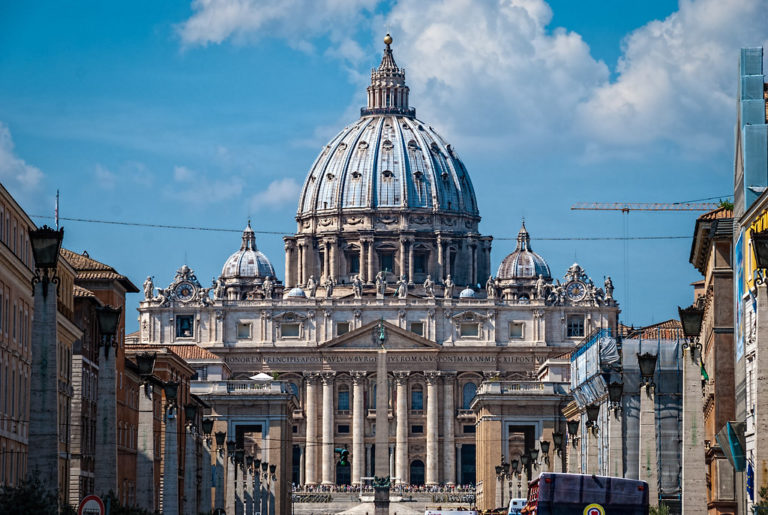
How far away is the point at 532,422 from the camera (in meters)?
152

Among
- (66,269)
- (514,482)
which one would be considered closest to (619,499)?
(66,269)

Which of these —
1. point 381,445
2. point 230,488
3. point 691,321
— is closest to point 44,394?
point 691,321

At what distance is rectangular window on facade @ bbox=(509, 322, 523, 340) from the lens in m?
196

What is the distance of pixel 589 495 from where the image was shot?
48781 millimetres

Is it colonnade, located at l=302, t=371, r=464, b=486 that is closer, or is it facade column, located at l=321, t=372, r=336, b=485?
facade column, located at l=321, t=372, r=336, b=485

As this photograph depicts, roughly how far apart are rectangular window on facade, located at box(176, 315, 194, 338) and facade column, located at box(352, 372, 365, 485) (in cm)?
1626

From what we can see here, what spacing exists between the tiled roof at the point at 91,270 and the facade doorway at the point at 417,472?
119549 millimetres

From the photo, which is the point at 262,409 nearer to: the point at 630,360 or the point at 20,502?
the point at 630,360

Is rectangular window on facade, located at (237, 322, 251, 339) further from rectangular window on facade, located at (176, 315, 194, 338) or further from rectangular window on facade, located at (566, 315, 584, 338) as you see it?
rectangular window on facade, located at (566, 315, 584, 338)

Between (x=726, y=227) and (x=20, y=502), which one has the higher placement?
(x=726, y=227)

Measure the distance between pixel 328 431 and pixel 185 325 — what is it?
17150 millimetres

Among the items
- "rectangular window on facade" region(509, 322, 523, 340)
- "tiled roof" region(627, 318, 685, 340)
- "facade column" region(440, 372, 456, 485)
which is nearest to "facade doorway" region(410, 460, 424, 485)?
"facade column" region(440, 372, 456, 485)

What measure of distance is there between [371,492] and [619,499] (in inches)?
4750

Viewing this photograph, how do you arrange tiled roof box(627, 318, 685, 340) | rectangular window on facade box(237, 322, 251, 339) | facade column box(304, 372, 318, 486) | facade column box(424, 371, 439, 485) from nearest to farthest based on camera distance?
tiled roof box(627, 318, 685, 340)
facade column box(304, 372, 318, 486)
facade column box(424, 371, 439, 485)
rectangular window on facade box(237, 322, 251, 339)
